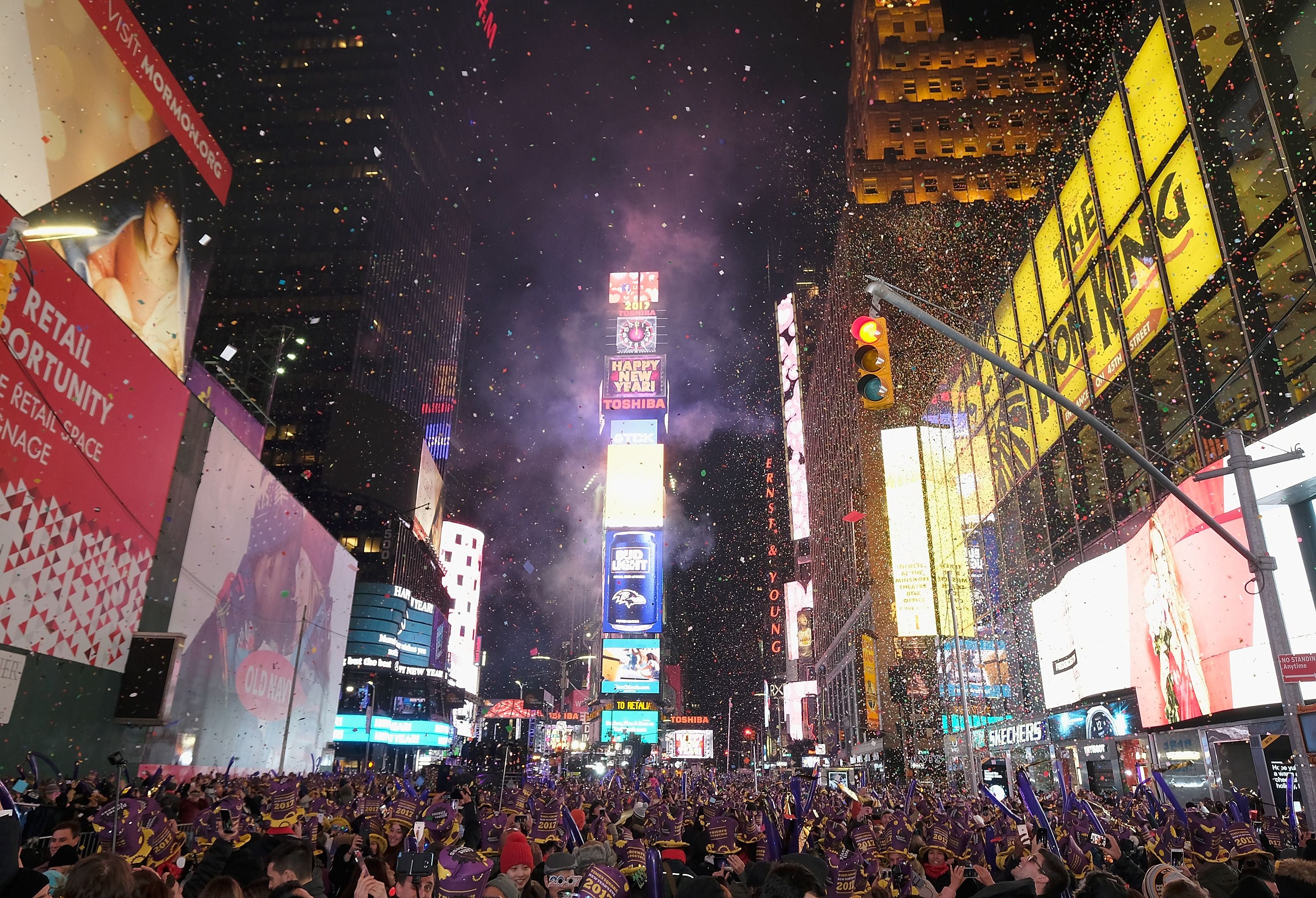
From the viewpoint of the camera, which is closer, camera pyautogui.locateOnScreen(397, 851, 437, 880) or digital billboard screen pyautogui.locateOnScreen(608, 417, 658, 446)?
camera pyautogui.locateOnScreen(397, 851, 437, 880)

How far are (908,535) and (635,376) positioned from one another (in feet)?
188

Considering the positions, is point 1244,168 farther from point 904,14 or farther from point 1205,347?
point 904,14

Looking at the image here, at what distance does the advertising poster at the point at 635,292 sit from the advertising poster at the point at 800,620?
2006 inches

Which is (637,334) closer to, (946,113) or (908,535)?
(946,113)

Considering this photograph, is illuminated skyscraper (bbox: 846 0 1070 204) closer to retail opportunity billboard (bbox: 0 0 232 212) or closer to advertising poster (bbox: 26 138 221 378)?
advertising poster (bbox: 26 138 221 378)

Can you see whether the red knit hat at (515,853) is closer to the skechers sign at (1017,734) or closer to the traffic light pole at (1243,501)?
the traffic light pole at (1243,501)

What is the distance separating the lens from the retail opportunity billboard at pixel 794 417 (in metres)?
121

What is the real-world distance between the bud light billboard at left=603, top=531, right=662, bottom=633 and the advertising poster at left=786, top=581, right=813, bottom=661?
37957mm

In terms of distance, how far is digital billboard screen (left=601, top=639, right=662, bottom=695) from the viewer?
99.3 metres

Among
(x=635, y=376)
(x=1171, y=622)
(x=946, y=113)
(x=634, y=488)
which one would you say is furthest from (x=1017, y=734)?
(x=635, y=376)

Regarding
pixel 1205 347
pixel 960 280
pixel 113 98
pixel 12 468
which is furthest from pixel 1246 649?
pixel 960 280

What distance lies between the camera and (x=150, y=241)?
33.3 metres

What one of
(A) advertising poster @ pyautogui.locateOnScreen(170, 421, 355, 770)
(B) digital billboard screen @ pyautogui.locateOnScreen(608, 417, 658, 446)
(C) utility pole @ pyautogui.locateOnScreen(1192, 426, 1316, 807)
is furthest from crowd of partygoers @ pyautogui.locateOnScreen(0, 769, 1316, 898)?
(B) digital billboard screen @ pyautogui.locateOnScreen(608, 417, 658, 446)

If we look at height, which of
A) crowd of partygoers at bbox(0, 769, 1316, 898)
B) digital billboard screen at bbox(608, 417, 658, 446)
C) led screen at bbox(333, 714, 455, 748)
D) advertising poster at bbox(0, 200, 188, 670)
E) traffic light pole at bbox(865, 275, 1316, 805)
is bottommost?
crowd of partygoers at bbox(0, 769, 1316, 898)
